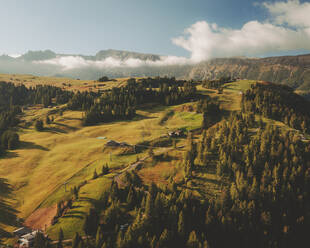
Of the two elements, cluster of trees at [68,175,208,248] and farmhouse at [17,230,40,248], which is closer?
cluster of trees at [68,175,208,248]

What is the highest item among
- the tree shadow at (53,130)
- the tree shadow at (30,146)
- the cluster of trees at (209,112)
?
the cluster of trees at (209,112)

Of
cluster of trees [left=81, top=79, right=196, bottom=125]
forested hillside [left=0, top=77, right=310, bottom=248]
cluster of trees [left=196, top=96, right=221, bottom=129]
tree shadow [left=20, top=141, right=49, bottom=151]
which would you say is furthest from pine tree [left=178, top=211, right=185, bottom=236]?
cluster of trees [left=81, top=79, right=196, bottom=125]

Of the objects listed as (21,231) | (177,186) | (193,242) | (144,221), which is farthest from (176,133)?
(21,231)

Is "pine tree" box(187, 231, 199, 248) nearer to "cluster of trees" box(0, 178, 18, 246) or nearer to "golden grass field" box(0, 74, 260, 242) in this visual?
"golden grass field" box(0, 74, 260, 242)

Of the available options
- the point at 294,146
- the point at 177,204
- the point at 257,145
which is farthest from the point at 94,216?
the point at 294,146

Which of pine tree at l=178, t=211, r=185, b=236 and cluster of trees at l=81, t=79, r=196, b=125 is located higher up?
cluster of trees at l=81, t=79, r=196, b=125

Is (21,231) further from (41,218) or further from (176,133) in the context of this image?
(176,133)

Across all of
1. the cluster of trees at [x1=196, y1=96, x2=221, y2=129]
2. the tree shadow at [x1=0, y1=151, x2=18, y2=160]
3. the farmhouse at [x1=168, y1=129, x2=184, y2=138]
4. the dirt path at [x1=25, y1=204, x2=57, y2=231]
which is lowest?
the dirt path at [x1=25, y1=204, x2=57, y2=231]

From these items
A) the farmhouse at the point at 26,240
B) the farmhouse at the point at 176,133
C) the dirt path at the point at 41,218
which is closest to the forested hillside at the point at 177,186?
the farmhouse at the point at 176,133

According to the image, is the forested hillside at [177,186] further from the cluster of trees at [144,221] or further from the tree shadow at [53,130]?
the tree shadow at [53,130]
